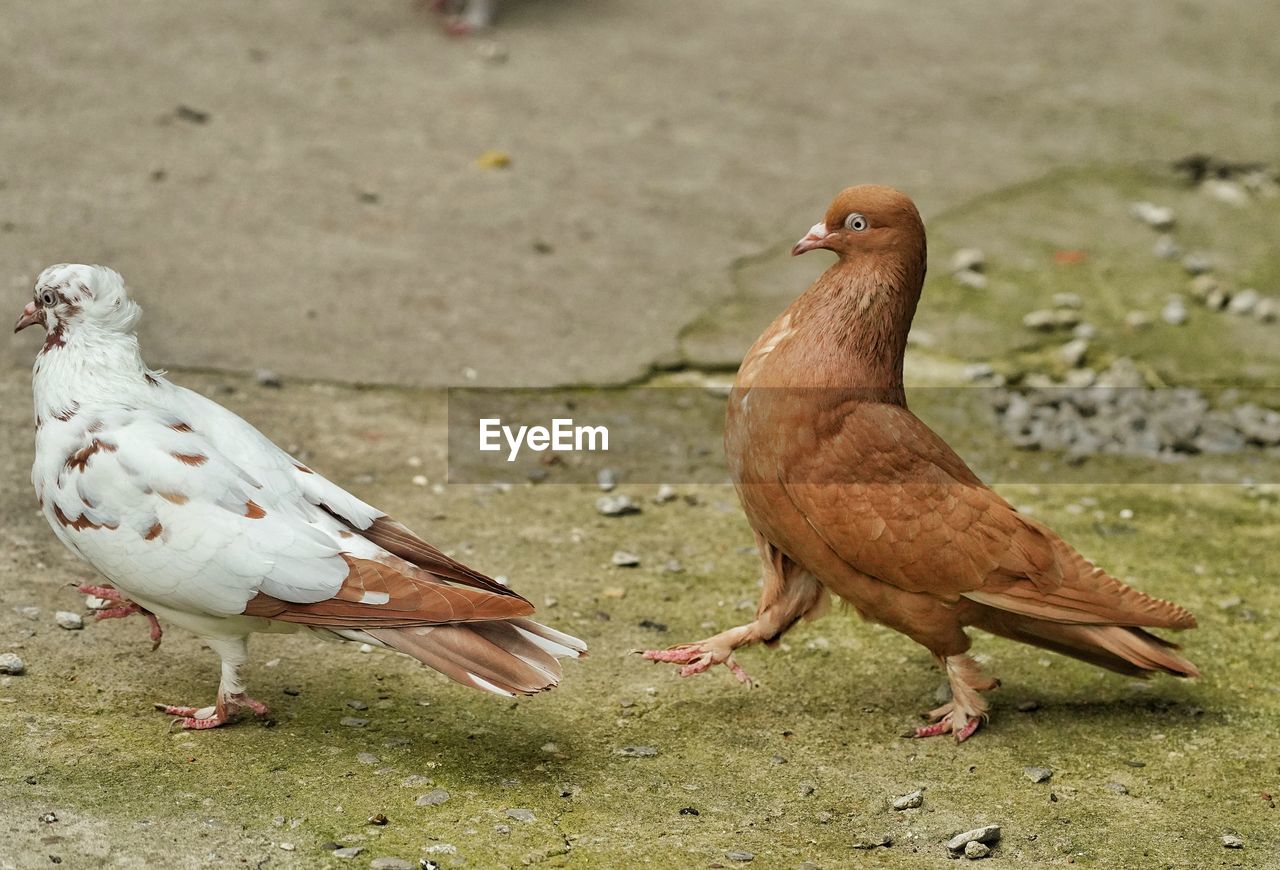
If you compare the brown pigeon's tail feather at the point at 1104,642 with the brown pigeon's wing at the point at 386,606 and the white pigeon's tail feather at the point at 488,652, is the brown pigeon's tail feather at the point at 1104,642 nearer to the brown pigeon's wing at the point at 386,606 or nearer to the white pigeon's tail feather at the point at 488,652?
the white pigeon's tail feather at the point at 488,652

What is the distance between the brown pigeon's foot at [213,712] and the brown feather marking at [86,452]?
632 mm

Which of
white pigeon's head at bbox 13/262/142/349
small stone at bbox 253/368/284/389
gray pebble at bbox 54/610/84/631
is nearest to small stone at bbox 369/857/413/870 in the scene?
gray pebble at bbox 54/610/84/631

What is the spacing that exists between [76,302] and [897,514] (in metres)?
2.10

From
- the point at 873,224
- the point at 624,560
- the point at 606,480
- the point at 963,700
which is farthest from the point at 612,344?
the point at 963,700

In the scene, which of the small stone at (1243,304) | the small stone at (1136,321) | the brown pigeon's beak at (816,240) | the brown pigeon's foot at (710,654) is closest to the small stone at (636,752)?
the brown pigeon's foot at (710,654)

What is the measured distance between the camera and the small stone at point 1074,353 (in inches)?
247

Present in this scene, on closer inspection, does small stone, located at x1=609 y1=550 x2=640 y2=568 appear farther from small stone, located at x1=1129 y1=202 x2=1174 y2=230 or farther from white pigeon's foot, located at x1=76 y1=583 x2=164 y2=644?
small stone, located at x1=1129 y1=202 x2=1174 y2=230

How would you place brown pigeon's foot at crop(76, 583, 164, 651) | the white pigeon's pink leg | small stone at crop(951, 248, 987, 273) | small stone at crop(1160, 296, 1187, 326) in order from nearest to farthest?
the white pigeon's pink leg
brown pigeon's foot at crop(76, 583, 164, 651)
small stone at crop(1160, 296, 1187, 326)
small stone at crop(951, 248, 987, 273)

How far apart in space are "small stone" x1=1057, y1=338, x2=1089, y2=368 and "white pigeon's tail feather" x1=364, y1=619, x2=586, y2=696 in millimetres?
3427

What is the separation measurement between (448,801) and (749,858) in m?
0.69

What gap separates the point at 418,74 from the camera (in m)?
8.00

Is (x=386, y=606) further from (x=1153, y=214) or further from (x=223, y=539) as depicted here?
(x=1153, y=214)

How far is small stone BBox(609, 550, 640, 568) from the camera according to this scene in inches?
189

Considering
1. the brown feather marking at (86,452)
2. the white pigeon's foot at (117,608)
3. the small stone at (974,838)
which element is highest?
the brown feather marking at (86,452)
